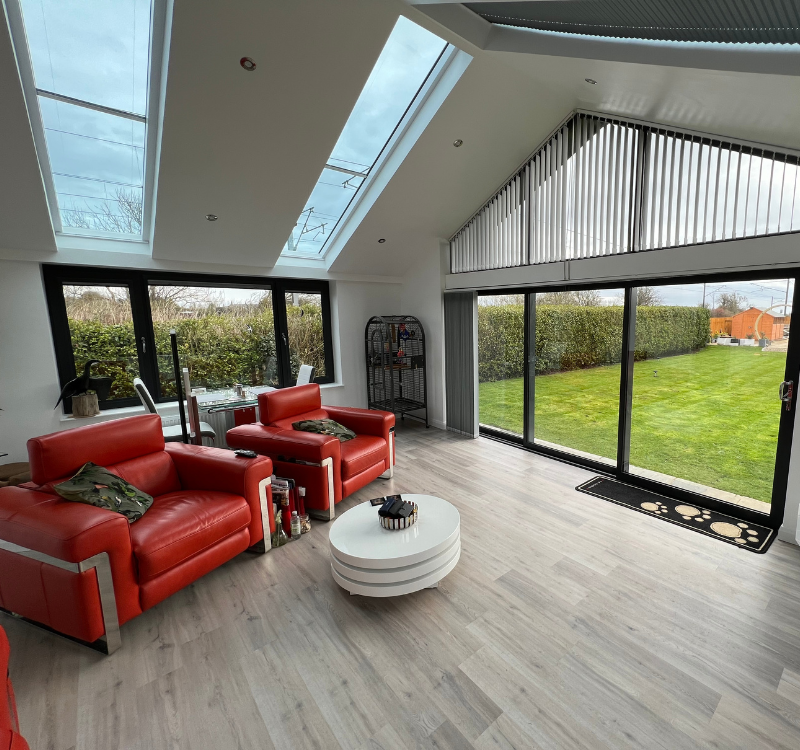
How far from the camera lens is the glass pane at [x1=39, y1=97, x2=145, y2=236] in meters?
2.86

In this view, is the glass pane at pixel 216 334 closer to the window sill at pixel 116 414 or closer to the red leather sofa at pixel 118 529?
the window sill at pixel 116 414

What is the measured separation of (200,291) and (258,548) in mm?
3176

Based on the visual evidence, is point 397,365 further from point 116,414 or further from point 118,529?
point 118,529

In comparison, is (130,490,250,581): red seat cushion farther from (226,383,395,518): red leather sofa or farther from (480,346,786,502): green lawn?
(480,346,786,502): green lawn

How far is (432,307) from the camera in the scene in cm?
558

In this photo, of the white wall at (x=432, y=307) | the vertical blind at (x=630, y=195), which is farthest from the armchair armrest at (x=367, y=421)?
the vertical blind at (x=630, y=195)

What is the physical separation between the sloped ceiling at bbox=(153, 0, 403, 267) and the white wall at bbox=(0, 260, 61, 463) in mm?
1120

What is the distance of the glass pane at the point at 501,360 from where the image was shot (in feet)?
15.6

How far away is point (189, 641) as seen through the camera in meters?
2.06

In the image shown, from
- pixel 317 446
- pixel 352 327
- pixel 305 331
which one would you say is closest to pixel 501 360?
pixel 352 327

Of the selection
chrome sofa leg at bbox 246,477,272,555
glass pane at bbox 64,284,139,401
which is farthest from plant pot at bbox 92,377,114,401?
chrome sofa leg at bbox 246,477,272,555

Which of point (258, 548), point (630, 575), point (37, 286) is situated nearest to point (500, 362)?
point (630, 575)

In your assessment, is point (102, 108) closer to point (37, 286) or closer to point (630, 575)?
point (37, 286)

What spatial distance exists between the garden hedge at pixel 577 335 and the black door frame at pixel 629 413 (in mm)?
99
